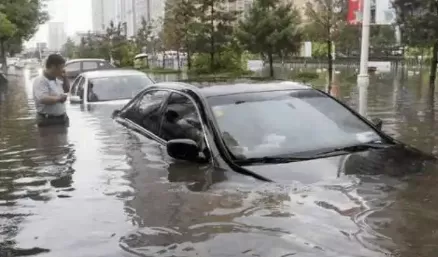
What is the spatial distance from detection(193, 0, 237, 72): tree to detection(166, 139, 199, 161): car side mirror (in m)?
28.8

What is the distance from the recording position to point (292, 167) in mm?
4695

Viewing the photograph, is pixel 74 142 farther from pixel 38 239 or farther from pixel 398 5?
pixel 398 5

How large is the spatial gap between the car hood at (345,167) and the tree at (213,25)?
29.1m

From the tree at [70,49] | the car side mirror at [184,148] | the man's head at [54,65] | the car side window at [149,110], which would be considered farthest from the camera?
the tree at [70,49]

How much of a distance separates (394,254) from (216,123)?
231 cm

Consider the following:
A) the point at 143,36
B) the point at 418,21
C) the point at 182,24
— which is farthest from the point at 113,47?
the point at 418,21

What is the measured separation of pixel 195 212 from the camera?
446cm

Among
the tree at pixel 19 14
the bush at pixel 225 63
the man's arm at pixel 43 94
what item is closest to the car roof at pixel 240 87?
the man's arm at pixel 43 94

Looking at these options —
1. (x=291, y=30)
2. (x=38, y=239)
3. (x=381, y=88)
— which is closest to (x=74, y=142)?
(x=38, y=239)

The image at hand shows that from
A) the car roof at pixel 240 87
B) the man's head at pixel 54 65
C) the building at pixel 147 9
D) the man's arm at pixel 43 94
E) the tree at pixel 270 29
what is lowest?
the man's arm at pixel 43 94

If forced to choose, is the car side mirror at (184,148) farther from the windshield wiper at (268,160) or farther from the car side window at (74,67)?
the car side window at (74,67)

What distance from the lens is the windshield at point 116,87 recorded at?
12.7 m

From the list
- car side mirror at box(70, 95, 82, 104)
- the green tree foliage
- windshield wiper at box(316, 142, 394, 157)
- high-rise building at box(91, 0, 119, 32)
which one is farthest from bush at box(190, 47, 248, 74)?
high-rise building at box(91, 0, 119, 32)

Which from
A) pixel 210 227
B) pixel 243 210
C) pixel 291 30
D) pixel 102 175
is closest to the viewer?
pixel 210 227
